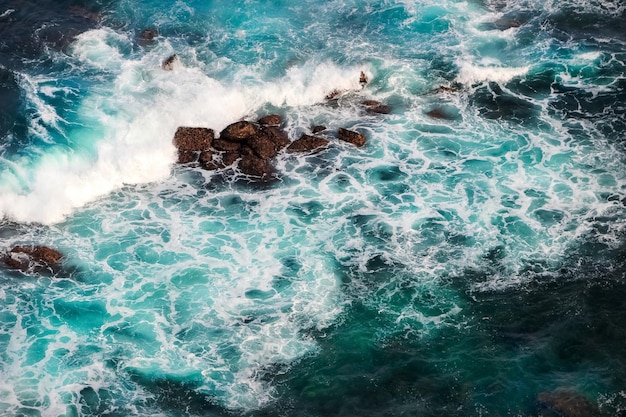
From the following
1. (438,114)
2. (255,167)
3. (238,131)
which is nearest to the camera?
(255,167)

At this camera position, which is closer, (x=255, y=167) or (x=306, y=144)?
(x=255, y=167)

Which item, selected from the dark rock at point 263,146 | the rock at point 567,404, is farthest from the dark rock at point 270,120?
the rock at point 567,404

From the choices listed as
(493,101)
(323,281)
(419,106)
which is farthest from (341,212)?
(493,101)

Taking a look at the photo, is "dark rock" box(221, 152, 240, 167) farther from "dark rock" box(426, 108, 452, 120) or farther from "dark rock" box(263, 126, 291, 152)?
"dark rock" box(426, 108, 452, 120)

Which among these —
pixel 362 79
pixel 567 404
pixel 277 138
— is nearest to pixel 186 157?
pixel 277 138

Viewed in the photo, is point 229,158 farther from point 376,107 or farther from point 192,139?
point 376,107

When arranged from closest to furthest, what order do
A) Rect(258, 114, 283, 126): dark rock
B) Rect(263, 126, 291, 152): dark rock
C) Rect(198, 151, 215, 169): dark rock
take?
Rect(198, 151, 215, 169): dark rock
Rect(263, 126, 291, 152): dark rock
Rect(258, 114, 283, 126): dark rock

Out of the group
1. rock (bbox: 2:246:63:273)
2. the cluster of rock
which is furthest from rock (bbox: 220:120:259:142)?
rock (bbox: 2:246:63:273)
